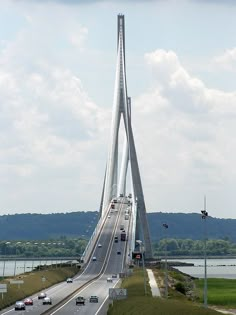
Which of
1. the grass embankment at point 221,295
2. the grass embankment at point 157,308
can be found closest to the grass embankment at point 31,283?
the grass embankment at point 157,308

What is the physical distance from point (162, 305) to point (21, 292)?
60.3 meters

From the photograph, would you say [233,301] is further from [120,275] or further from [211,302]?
[120,275]

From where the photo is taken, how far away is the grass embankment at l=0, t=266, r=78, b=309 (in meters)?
128

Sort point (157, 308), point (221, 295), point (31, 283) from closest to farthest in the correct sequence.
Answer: point (157, 308), point (221, 295), point (31, 283)

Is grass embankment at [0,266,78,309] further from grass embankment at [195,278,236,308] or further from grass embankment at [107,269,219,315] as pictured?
grass embankment at [195,278,236,308]

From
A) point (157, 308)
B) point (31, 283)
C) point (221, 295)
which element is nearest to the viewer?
point (157, 308)

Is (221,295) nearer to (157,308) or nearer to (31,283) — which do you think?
(31,283)

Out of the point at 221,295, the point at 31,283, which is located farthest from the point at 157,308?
the point at 31,283

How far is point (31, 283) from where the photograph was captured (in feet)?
512

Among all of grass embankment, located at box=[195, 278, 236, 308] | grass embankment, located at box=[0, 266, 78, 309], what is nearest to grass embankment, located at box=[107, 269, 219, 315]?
grass embankment, located at box=[0, 266, 78, 309]

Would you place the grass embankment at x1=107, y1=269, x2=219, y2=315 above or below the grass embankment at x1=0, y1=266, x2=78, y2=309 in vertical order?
below

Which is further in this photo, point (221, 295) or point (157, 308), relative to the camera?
point (221, 295)

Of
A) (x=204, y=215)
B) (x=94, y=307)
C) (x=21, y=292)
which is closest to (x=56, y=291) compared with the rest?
(x=21, y=292)

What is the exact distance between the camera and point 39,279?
166 metres
